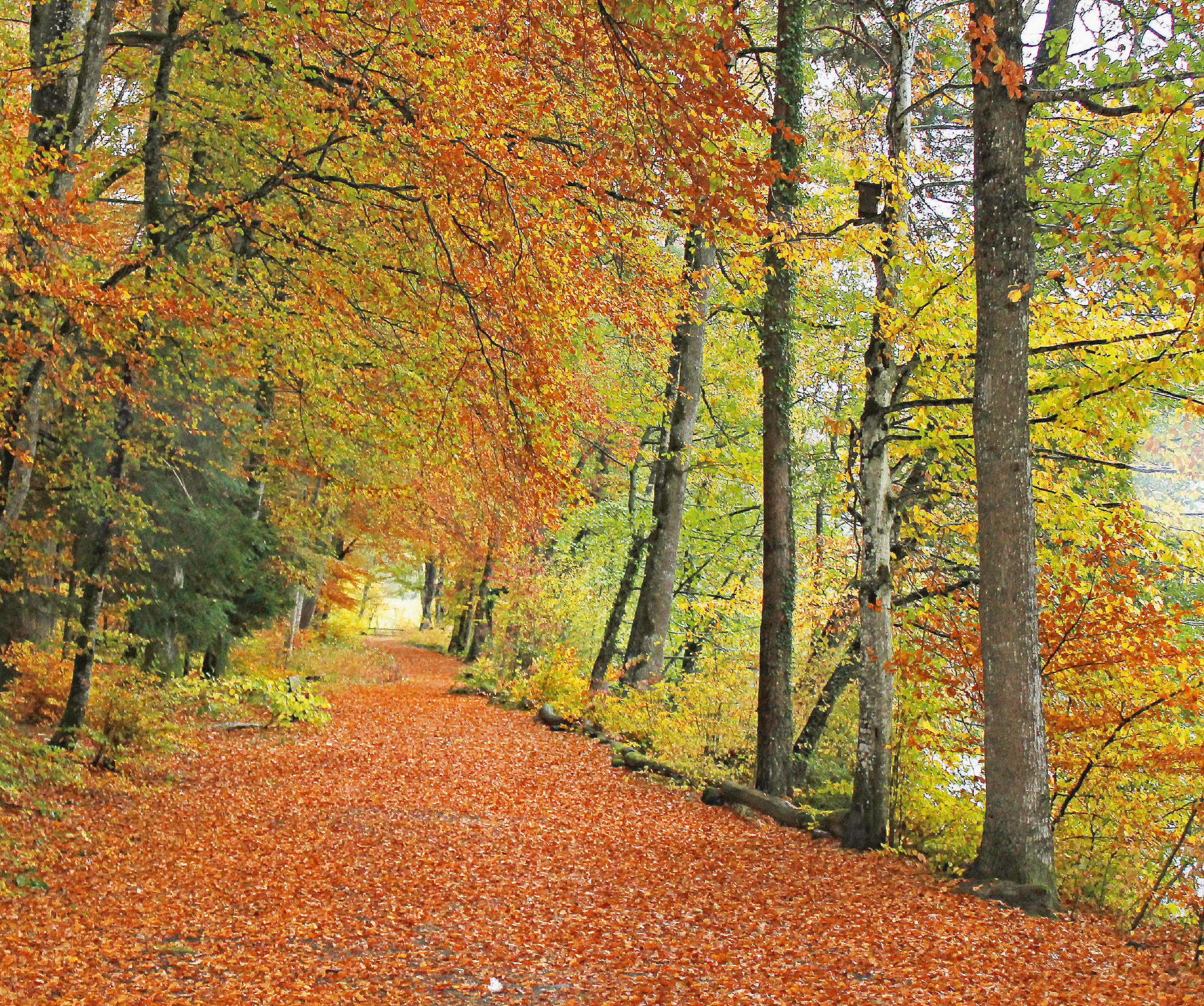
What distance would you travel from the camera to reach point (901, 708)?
314 inches

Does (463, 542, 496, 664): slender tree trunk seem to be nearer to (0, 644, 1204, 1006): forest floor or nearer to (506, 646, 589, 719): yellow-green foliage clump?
(506, 646, 589, 719): yellow-green foliage clump

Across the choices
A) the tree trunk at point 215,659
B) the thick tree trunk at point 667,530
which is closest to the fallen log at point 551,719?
the thick tree trunk at point 667,530

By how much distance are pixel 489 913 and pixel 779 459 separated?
5.47 metres

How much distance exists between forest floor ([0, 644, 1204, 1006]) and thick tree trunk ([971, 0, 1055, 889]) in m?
0.67

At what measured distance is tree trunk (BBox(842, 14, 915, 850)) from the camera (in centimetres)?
766

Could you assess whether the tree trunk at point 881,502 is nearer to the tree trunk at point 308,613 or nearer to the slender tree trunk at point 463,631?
the tree trunk at point 308,613

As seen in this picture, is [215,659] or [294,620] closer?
[215,659]

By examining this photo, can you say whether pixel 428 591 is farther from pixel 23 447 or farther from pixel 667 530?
pixel 23 447

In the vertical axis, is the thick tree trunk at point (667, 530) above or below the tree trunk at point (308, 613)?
above

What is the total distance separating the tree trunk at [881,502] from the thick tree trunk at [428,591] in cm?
3067

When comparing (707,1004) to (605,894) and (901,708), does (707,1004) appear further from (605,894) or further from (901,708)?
(901,708)

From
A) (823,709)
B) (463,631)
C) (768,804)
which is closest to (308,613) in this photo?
(463,631)

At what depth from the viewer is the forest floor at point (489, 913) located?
14.7ft

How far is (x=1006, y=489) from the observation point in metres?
6.41
